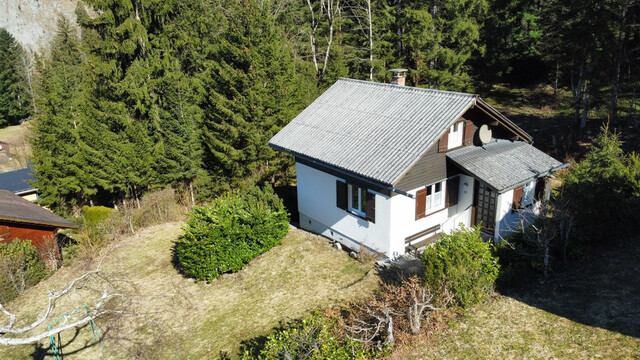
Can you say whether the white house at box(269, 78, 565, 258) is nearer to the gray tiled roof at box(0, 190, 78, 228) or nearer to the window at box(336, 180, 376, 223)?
the window at box(336, 180, 376, 223)

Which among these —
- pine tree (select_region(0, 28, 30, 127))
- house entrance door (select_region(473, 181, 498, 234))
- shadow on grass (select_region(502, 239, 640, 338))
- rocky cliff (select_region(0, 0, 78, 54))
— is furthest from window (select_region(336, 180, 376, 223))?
rocky cliff (select_region(0, 0, 78, 54))

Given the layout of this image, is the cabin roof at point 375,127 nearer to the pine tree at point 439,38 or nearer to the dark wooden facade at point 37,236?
the dark wooden facade at point 37,236

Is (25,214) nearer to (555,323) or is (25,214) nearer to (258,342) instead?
(258,342)

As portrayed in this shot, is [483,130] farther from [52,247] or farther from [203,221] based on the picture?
[52,247]

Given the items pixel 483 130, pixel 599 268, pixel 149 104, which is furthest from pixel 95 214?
pixel 599 268

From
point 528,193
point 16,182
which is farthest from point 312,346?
point 16,182

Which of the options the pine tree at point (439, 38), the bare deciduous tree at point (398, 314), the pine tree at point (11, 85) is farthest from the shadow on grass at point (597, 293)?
the pine tree at point (11, 85)
